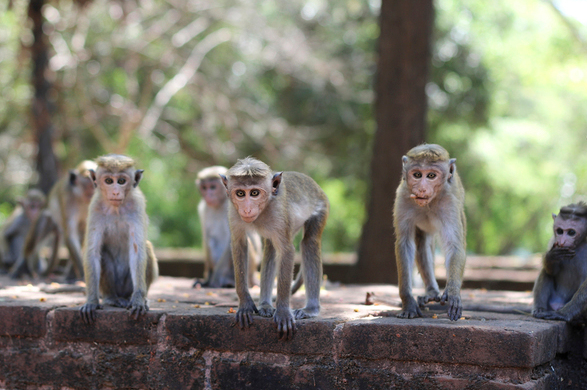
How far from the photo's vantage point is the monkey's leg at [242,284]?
4293 mm

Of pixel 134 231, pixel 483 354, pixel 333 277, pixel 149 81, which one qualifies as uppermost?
pixel 149 81

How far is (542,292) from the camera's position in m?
4.77

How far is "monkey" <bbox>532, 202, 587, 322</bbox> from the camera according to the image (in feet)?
14.9

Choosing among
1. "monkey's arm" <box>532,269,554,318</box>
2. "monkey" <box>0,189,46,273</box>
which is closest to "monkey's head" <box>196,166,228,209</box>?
"monkey" <box>0,189,46,273</box>

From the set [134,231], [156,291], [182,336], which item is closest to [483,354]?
[182,336]

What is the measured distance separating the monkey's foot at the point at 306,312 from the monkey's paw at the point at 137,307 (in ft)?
3.86

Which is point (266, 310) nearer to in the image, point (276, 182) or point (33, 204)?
point (276, 182)

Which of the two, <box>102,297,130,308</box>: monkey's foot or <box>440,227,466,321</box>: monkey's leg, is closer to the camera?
<box>440,227,466,321</box>: monkey's leg

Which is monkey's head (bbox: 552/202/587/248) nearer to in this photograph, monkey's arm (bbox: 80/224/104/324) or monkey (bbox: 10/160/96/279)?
monkey's arm (bbox: 80/224/104/324)

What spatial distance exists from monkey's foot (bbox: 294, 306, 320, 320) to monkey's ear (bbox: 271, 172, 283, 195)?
0.88 m

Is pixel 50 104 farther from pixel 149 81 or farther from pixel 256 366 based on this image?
pixel 256 366

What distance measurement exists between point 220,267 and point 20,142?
10981 millimetres

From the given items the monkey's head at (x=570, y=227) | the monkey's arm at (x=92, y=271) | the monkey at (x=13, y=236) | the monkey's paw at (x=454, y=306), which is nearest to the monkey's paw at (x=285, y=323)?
the monkey's paw at (x=454, y=306)

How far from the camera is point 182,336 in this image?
453 cm
